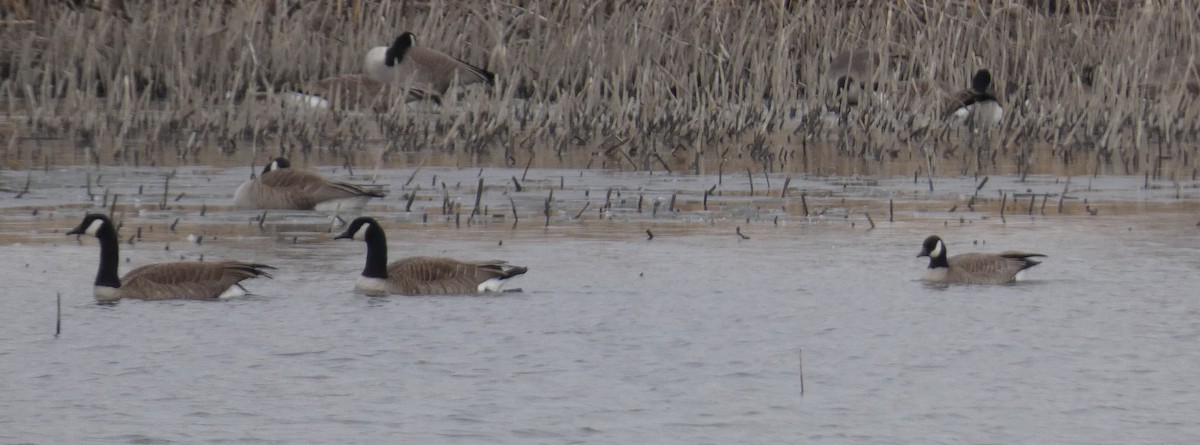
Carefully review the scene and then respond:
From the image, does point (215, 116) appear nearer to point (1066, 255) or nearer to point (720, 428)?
point (1066, 255)

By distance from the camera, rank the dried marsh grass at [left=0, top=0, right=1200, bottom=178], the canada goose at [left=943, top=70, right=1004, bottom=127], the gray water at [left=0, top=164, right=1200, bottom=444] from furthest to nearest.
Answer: the canada goose at [left=943, top=70, right=1004, bottom=127], the dried marsh grass at [left=0, top=0, right=1200, bottom=178], the gray water at [left=0, top=164, right=1200, bottom=444]

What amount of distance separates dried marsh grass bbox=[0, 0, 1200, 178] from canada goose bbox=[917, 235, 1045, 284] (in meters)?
4.38

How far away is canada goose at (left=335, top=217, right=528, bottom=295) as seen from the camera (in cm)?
843

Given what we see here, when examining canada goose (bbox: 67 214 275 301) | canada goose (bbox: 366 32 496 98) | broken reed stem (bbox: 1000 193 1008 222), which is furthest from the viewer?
canada goose (bbox: 366 32 496 98)

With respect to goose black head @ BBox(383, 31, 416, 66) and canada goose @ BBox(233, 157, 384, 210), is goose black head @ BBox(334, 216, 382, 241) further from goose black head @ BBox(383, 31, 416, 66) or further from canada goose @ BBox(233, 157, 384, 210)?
goose black head @ BBox(383, 31, 416, 66)

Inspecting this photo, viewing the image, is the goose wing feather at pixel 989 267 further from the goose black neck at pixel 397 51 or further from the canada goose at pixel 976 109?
the goose black neck at pixel 397 51

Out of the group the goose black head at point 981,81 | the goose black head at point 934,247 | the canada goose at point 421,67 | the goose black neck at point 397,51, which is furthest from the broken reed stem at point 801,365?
the goose black neck at point 397,51

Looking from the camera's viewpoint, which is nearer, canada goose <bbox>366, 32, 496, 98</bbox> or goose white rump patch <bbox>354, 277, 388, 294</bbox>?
goose white rump patch <bbox>354, 277, 388, 294</bbox>

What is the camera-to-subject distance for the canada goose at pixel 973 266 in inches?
345

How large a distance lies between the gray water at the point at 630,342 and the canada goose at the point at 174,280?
0.33 feet

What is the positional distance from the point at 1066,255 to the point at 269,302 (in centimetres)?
394

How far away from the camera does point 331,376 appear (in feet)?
21.3

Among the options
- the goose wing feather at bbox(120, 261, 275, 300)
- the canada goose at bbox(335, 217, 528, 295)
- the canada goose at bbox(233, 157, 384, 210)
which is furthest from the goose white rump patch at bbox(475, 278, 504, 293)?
the canada goose at bbox(233, 157, 384, 210)

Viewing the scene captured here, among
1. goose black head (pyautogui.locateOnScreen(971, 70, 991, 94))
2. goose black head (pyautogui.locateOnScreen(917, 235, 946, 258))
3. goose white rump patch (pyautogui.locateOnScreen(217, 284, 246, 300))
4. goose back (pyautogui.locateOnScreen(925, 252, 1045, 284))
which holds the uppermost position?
goose black head (pyautogui.locateOnScreen(971, 70, 991, 94))
